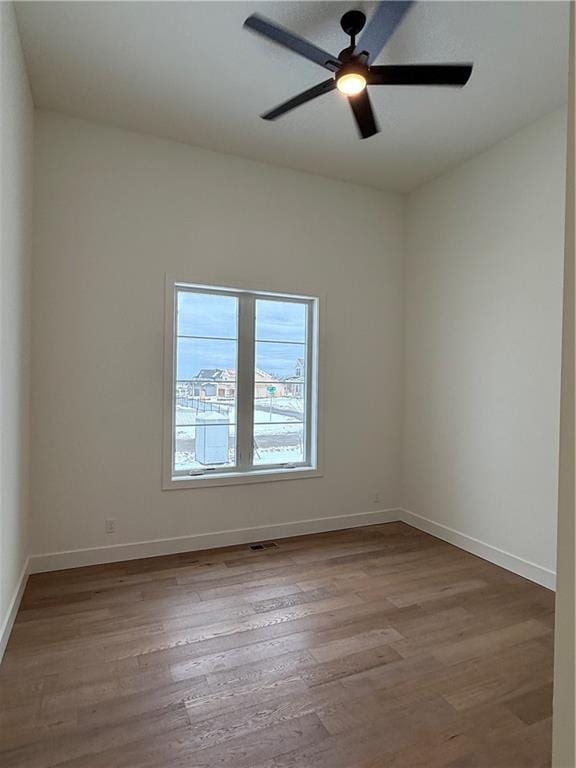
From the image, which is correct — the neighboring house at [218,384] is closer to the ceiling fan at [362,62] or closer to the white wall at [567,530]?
the ceiling fan at [362,62]

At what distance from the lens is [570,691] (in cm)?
66

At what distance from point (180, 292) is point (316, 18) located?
2.06m

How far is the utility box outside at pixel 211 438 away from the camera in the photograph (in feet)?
12.2

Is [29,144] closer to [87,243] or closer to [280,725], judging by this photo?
[87,243]

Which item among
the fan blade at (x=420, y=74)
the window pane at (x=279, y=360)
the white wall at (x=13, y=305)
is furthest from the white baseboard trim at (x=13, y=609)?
the fan blade at (x=420, y=74)

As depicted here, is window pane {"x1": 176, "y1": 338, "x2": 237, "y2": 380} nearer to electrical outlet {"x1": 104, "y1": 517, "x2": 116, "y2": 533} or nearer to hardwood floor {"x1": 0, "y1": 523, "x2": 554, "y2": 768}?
electrical outlet {"x1": 104, "y1": 517, "x2": 116, "y2": 533}

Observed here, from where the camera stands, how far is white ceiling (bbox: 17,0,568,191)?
228 centimetres

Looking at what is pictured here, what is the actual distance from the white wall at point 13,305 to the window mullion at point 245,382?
161 centimetres

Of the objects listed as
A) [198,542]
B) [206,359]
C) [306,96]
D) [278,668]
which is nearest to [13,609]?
[198,542]

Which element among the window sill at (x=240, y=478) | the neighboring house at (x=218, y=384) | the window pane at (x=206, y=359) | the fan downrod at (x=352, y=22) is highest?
the fan downrod at (x=352, y=22)

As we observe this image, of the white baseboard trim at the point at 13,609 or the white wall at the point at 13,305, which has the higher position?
the white wall at the point at 13,305

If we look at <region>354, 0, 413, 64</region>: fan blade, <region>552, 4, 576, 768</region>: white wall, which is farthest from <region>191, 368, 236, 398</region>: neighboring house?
<region>552, 4, 576, 768</region>: white wall

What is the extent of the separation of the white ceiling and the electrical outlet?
9.76 feet

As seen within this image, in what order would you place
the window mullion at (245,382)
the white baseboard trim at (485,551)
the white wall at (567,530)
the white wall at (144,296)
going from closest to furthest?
the white wall at (567,530), the white baseboard trim at (485,551), the white wall at (144,296), the window mullion at (245,382)
